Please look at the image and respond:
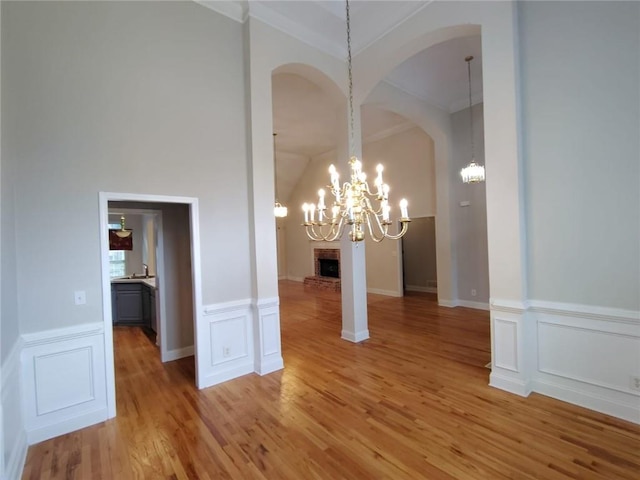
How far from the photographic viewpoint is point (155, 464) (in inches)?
84.6

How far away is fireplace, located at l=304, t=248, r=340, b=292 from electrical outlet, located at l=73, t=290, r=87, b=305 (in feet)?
24.3

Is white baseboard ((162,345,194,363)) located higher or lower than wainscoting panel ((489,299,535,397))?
lower

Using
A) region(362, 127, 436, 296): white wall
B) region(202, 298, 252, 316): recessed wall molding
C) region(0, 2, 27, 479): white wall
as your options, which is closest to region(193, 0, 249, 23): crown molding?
region(0, 2, 27, 479): white wall

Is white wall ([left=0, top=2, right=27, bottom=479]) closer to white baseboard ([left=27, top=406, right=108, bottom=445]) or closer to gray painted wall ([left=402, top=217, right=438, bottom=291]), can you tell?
white baseboard ([left=27, top=406, right=108, bottom=445])

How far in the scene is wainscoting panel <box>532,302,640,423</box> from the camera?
2467 millimetres

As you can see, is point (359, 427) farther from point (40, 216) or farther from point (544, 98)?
point (544, 98)

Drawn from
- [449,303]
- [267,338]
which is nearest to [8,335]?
[267,338]

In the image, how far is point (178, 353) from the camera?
13.8 feet

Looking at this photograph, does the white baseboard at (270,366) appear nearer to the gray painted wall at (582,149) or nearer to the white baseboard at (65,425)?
the white baseboard at (65,425)

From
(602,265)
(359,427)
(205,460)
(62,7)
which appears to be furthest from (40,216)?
(602,265)

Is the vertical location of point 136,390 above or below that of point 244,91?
below

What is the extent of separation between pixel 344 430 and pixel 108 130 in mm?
3421

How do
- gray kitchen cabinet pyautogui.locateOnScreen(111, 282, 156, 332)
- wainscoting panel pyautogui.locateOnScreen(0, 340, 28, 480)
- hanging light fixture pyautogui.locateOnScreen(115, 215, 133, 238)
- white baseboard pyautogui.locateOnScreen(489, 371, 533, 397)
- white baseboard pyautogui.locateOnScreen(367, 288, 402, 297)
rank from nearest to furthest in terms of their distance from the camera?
wainscoting panel pyautogui.locateOnScreen(0, 340, 28, 480), white baseboard pyautogui.locateOnScreen(489, 371, 533, 397), gray kitchen cabinet pyautogui.locateOnScreen(111, 282, 156, 332), white baseboard pyautogui.locateOnScreen(367, 288, 402, 297), hanging light fixture pyautogui.locateOnScreen(115, 215, 133, 238)

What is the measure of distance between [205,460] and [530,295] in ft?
10.6
